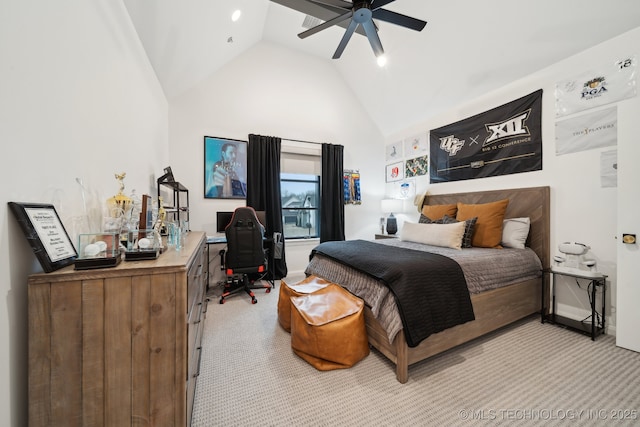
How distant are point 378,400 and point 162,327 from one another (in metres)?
1.25

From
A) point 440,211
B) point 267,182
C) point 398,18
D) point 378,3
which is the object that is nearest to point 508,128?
point 440,211

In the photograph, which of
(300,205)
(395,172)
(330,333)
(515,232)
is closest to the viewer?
(330,333)

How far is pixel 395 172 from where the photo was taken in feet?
14.6

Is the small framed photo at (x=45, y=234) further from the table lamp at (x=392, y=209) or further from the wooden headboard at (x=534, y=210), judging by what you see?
the table lamp at (x=392, y=209)

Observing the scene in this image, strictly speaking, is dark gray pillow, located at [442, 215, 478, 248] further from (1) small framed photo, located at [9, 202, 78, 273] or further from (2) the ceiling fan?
(1) small framed photo, located at [9, 202, 78, 273]

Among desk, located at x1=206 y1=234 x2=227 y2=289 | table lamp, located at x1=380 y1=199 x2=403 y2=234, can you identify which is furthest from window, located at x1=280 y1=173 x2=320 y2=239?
table lamp, located at x1=380 y1=199 x2=403 y2=234

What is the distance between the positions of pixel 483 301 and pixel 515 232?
1146 millimetres

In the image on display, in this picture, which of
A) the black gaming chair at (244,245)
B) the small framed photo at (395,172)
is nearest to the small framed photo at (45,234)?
the black gaming chair at (244,245)

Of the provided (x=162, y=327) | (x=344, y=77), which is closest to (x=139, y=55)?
(x=162, y=327)

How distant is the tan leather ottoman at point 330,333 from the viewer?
1.58 m

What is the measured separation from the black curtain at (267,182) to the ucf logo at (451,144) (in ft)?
8.45

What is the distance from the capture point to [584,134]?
221cm

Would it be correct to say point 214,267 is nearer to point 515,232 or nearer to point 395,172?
point 395,172

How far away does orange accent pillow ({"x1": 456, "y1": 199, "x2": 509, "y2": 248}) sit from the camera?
97.8 inches
